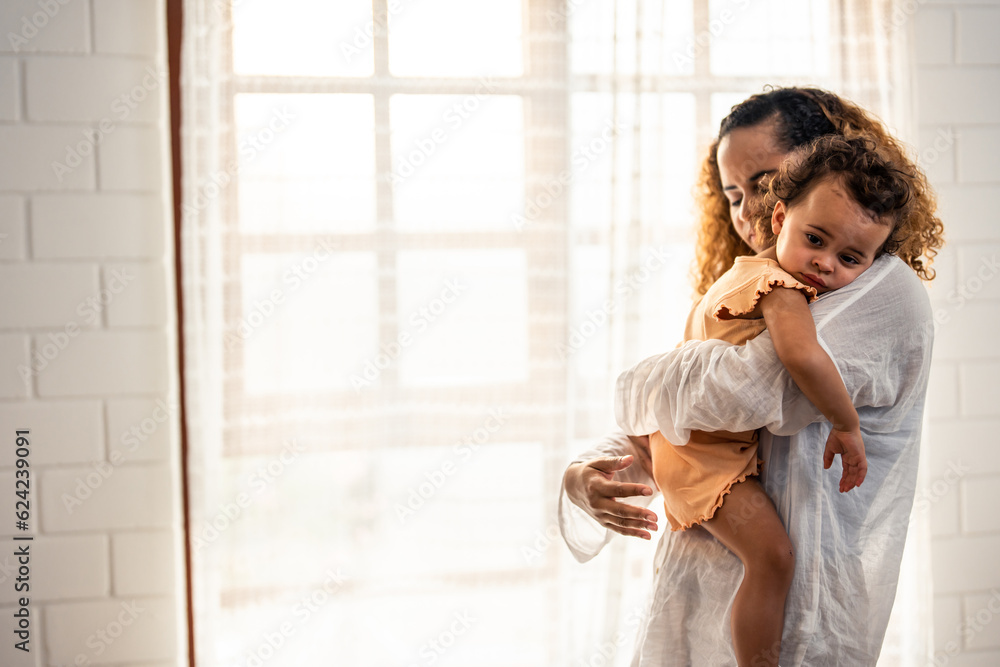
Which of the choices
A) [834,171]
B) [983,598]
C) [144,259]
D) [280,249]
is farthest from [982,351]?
[144,259]

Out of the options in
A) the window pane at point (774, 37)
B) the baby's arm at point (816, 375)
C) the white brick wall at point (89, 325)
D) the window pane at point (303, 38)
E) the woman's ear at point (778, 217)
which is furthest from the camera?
the window pane at point (774, 37)

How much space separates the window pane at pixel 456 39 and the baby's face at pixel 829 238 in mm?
1071

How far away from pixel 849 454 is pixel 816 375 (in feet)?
0.37

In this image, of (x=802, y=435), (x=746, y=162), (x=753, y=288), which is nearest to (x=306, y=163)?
(x=746, y=162)

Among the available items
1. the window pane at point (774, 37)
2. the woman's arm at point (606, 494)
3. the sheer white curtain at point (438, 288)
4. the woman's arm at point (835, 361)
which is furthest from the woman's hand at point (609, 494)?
the window pane at point (774, 37)

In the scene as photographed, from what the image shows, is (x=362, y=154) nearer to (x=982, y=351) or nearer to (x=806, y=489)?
(x=806, y=489)

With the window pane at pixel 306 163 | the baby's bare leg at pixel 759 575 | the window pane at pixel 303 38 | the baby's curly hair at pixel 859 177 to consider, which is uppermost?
the window pane at pixel 303 38

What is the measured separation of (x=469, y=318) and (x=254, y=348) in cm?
53

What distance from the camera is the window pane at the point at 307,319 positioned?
5.67 feet

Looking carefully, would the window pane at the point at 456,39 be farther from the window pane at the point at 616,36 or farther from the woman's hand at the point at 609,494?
the woman's hand at the point at 609,494

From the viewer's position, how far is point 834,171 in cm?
90

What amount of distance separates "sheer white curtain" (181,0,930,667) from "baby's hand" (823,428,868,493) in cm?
94

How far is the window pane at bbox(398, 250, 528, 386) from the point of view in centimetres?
179

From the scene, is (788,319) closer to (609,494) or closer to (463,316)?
(609,494)
